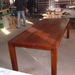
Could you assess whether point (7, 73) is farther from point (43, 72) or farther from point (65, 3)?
point (65, 3)

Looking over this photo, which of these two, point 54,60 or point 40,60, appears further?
point 40,60

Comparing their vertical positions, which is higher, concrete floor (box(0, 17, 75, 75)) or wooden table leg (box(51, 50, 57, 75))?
wooden table leg (box(51, 50, 57, 75))

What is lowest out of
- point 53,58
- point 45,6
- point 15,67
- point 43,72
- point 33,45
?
point 43,72

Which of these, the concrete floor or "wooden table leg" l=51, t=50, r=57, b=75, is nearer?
"wooden table leg" l=51, t=50, r=57, b=75

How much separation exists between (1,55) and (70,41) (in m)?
2.01

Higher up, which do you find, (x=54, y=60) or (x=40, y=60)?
(x=54, y=60)

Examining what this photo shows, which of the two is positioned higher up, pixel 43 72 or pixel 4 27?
pixel 4 27

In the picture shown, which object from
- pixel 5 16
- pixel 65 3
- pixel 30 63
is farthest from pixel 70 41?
pixel 65 3

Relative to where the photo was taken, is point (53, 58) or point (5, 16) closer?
point (53, 58)

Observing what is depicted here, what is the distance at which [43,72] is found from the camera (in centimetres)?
206

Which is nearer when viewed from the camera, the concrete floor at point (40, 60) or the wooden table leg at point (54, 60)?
the wooden table leg at point (54, 60)

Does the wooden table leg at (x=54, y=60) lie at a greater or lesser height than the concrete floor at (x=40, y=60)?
greater

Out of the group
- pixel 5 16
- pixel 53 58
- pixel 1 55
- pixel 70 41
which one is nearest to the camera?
pixel 53 58

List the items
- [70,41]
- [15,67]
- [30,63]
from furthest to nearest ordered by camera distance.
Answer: [70,41] → [30,63] → [15,67]
